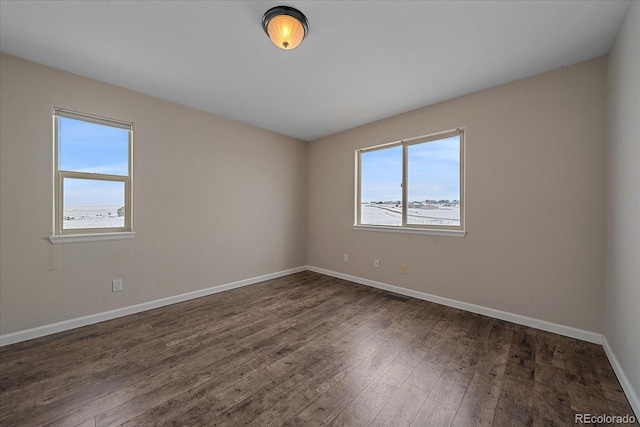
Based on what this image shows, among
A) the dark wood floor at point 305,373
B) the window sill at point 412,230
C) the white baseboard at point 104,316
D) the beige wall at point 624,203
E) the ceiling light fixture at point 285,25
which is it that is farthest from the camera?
the window sill at point 412,230

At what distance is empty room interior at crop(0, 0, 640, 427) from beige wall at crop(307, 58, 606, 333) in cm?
2

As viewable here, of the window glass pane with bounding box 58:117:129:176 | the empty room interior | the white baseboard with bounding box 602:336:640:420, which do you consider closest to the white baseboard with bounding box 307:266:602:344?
the empty room interior

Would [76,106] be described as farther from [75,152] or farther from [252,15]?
[252,15]

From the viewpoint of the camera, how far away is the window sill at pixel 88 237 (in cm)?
245

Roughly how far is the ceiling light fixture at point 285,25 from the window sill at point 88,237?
260 cm

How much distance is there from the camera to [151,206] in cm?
305

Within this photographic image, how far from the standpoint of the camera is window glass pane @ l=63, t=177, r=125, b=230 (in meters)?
2.57

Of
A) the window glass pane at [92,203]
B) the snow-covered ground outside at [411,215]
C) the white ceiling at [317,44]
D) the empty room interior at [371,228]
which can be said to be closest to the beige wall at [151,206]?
the empty room interior at [371,228]

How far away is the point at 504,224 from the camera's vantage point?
107 inches

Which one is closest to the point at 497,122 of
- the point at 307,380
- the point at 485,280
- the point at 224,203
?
the point at 485,280

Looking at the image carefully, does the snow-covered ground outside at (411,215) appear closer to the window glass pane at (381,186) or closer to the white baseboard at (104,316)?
the window glass pane at (381,186)

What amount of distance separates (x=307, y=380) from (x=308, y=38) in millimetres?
2585

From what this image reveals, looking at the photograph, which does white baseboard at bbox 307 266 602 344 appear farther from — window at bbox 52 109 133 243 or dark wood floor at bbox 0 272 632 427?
window at bbox 52 109 133 243

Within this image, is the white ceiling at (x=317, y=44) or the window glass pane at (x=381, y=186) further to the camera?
the window glass pane at (x=381, y=186)
